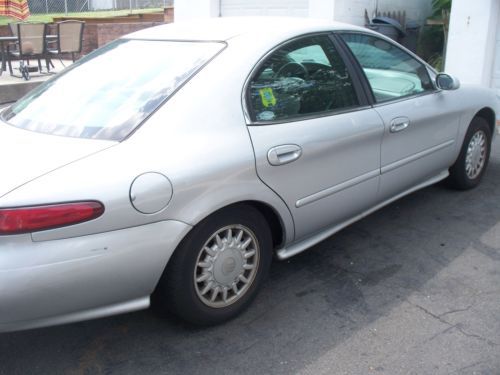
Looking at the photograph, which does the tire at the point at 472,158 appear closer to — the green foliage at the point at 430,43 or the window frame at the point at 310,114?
the window frame at the point at 310,114

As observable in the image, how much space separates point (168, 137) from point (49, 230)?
2.33 feet

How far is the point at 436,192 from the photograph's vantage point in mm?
5188

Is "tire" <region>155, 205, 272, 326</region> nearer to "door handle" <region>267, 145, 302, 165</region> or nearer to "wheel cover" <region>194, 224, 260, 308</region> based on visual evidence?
"wheel cover" <region>194, 224, 260, 308</region>

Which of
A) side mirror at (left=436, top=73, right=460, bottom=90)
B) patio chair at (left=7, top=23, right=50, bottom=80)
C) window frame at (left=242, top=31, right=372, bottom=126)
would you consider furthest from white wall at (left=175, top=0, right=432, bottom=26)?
window frame at (left=242, top=31, right=372, bottom=126)

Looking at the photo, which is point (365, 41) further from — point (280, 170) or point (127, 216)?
point (127, 216)

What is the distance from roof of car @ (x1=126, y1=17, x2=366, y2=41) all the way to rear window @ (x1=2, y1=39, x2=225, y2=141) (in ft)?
0.32

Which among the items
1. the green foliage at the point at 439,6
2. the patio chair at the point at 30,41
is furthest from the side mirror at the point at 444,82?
the patio chair at the point at 30,41

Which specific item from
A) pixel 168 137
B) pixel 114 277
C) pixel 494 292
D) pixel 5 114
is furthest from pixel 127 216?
pixel 494 292

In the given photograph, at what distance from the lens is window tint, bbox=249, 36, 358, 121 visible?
319 centimetres

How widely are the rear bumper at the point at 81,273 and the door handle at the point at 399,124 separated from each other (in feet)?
5.97

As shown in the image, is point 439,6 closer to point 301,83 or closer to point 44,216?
point 301,83

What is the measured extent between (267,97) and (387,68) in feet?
4.55

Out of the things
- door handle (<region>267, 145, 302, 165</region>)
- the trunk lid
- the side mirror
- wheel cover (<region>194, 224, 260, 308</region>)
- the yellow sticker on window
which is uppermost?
the yellow sticker on window

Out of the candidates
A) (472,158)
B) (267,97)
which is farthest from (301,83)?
(472,158)
